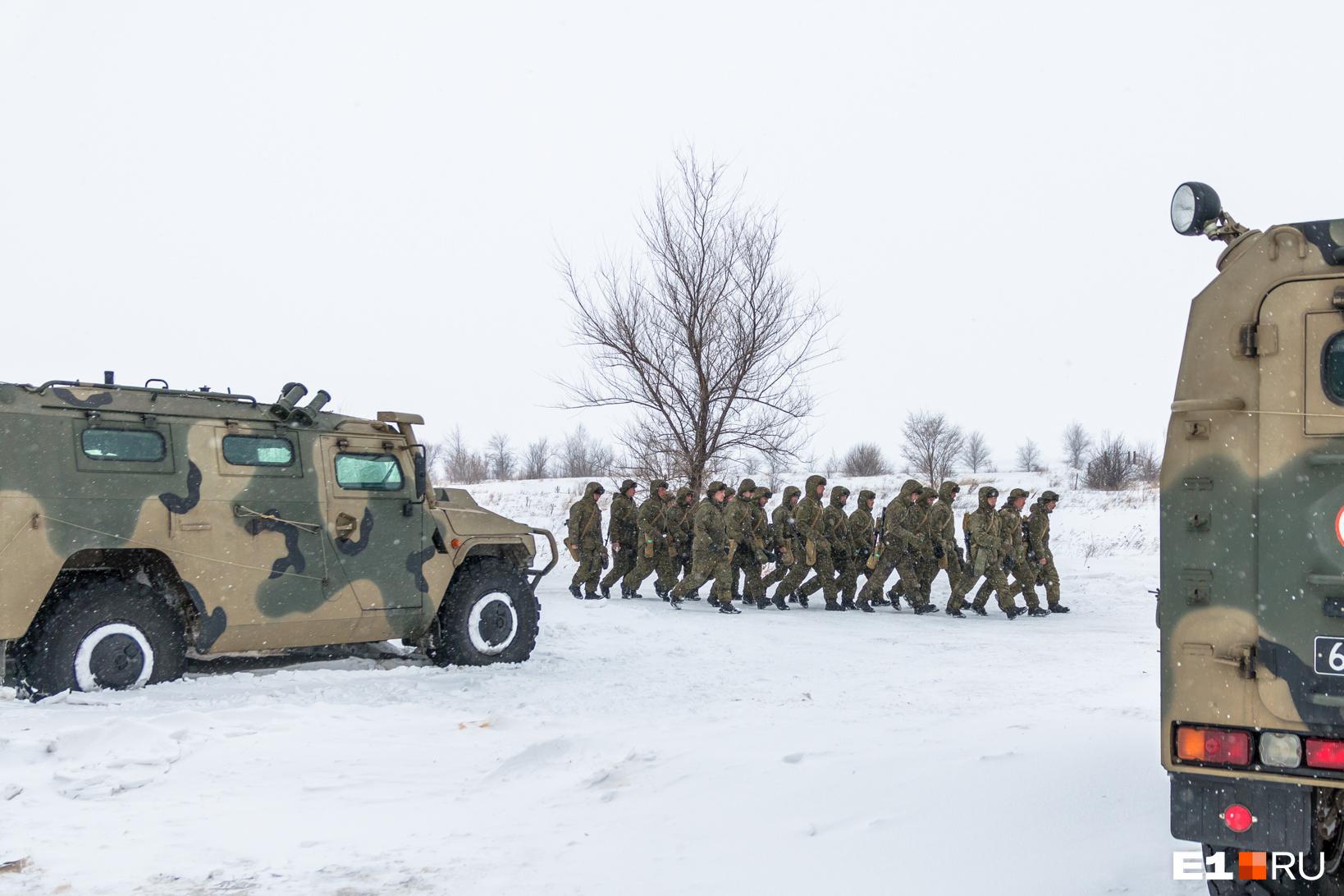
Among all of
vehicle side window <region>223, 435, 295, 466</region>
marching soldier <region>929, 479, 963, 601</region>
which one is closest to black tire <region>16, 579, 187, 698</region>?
vehicle side window <region>223, 435, 295, 466</region>

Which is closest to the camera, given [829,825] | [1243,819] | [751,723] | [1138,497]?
[1243,819]

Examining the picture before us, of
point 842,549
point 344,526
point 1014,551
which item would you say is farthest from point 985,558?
point 344,526

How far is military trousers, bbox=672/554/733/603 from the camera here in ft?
50.8

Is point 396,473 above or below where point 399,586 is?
above

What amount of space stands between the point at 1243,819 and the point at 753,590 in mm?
13357

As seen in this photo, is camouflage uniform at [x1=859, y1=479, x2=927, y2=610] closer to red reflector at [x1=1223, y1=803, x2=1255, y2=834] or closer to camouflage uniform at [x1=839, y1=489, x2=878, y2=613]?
camouflage uniform at [x1=839, y1=489, x2=878, y2=613]

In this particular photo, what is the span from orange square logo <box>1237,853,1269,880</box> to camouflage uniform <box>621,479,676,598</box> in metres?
13.5

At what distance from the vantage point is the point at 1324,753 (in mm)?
3396

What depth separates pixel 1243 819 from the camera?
344 cm

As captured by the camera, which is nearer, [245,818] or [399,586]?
[245,818]

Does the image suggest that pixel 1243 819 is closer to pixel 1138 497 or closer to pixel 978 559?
pixel 978 559

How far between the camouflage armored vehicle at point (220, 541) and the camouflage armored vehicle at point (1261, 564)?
6893 millimetres

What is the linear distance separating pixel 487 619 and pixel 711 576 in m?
6.15

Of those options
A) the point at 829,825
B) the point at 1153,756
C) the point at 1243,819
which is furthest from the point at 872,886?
the point at 1153,756
